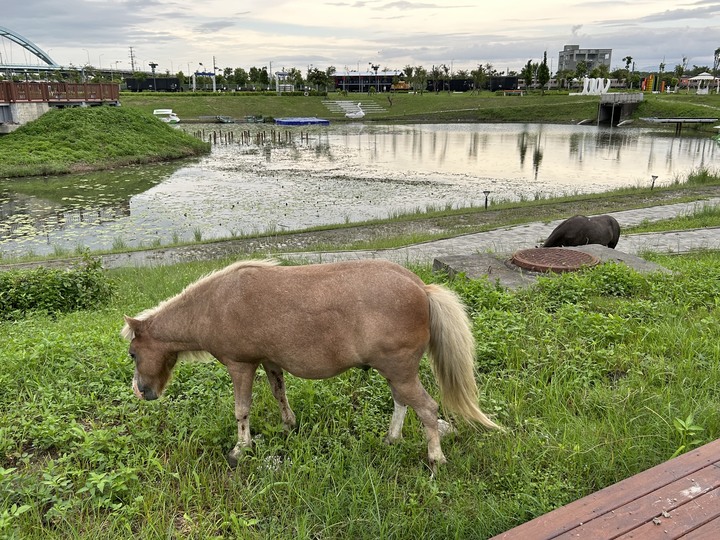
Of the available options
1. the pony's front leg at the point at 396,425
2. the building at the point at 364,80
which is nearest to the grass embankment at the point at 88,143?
the pony's front leg at the point at 396,425

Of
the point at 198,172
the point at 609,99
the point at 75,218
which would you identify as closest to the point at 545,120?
the point at 609,99

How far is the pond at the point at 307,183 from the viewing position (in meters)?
18.7

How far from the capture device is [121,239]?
1689cm

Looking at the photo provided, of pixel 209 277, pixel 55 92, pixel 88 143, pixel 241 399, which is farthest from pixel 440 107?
pixel 241 399

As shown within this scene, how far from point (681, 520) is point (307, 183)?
25383mm

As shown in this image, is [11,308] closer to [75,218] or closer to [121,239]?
[121,239]

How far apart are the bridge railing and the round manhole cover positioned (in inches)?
1356

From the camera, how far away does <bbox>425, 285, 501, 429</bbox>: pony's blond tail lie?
384 cm

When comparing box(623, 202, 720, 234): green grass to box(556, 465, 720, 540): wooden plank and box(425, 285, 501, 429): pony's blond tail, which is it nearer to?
box(425, 285, 501, 429): pony's blond tail

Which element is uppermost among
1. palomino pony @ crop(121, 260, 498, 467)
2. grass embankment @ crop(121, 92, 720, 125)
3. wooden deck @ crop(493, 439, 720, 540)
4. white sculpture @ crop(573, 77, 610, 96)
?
white sculpture @ crop(573, 77, 610, 96)

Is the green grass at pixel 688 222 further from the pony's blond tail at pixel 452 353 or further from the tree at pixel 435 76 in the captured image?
the tree at pixel 435 76

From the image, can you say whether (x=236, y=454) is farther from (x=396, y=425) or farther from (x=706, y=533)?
(x=706, y=533)

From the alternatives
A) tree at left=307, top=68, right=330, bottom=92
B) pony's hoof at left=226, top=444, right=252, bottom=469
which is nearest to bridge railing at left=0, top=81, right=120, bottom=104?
pony's hoof at left=226, top=444, right=252, bottom=469

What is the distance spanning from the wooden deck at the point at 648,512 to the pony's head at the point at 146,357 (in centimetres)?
290
